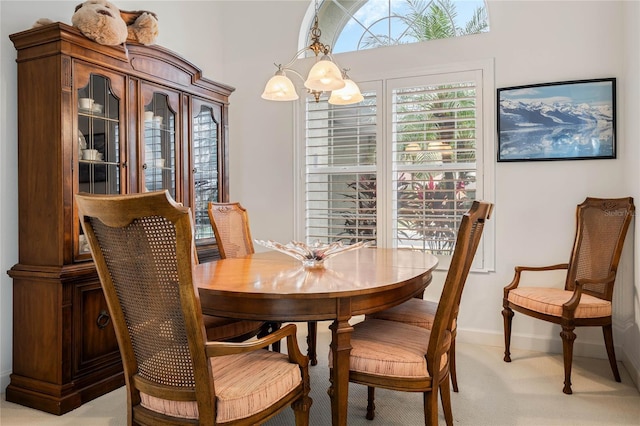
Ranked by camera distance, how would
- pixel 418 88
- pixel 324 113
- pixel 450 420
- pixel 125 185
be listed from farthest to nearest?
pixel 324 113 → pixel 418 88 → pixel 125 185 → pixel 450 420

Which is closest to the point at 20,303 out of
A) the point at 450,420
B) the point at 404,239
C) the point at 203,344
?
the point at 203,344

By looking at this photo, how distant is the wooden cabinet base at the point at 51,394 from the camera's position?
2367 millimetres

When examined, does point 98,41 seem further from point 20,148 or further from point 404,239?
point 404,239

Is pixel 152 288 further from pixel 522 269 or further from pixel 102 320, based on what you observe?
pixel 522 269

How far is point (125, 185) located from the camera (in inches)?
111

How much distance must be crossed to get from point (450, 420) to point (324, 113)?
2.85 meters

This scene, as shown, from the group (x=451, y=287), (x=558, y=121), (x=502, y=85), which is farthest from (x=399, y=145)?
(x=451, y=287)

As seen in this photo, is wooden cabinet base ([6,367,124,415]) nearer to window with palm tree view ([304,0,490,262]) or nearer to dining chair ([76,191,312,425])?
dining chair ([76,191,312,425])

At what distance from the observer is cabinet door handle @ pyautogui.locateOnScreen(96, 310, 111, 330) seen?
261cm

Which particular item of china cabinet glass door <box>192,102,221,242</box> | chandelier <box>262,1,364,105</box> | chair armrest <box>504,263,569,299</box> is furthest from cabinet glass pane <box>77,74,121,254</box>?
chair armrest <box>504,263,569,299</box>

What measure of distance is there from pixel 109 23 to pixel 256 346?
6.96 feet

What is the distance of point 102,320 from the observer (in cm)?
263

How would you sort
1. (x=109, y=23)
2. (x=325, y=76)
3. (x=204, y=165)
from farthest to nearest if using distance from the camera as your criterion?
(x=204, y=165) < (x=109, y=23) < (x=325, y=76)

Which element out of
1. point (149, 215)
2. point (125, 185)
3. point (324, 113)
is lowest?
point (149, 215)
